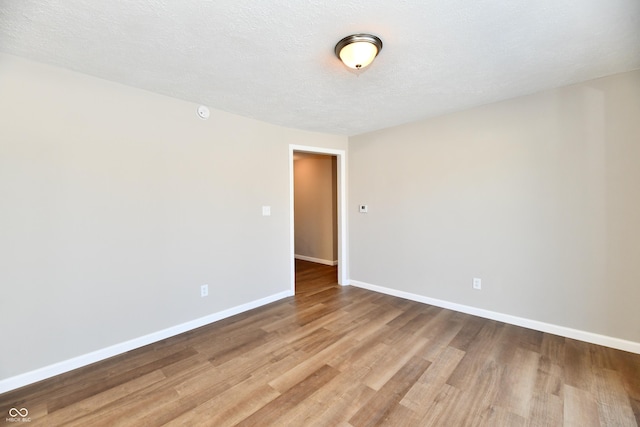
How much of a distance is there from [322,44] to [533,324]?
127 inches

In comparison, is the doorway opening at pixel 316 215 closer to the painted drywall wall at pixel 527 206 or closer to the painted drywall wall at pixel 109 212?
the painted drywall wall at pixel 527 206

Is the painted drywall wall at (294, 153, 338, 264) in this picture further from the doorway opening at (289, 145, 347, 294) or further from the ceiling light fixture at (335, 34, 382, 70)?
the ceiling light fixture at (335, 34, 382, 70)

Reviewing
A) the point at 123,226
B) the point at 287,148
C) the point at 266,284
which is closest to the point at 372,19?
the point at 287,148

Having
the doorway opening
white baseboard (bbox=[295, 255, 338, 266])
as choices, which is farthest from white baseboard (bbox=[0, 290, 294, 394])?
white baseboard (bbox=[295, 255, 338, 266])

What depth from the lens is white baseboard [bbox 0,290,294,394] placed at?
6.17 ft

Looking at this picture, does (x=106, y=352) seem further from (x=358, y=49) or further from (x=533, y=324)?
(x=533, y=324)

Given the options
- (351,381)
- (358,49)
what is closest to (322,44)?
(358,49)

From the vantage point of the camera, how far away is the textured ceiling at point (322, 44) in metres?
1.45

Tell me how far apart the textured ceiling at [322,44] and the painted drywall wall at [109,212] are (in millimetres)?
294

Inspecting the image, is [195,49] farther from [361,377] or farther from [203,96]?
[361,377]

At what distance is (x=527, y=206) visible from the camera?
266 cm

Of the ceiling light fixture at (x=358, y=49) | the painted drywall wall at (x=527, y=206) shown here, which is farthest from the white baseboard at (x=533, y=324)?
the ceiling light fixture at (x=358, y=49)

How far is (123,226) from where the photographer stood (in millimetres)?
2316

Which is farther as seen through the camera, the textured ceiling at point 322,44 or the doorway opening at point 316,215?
the doorway opening at point 316,215
